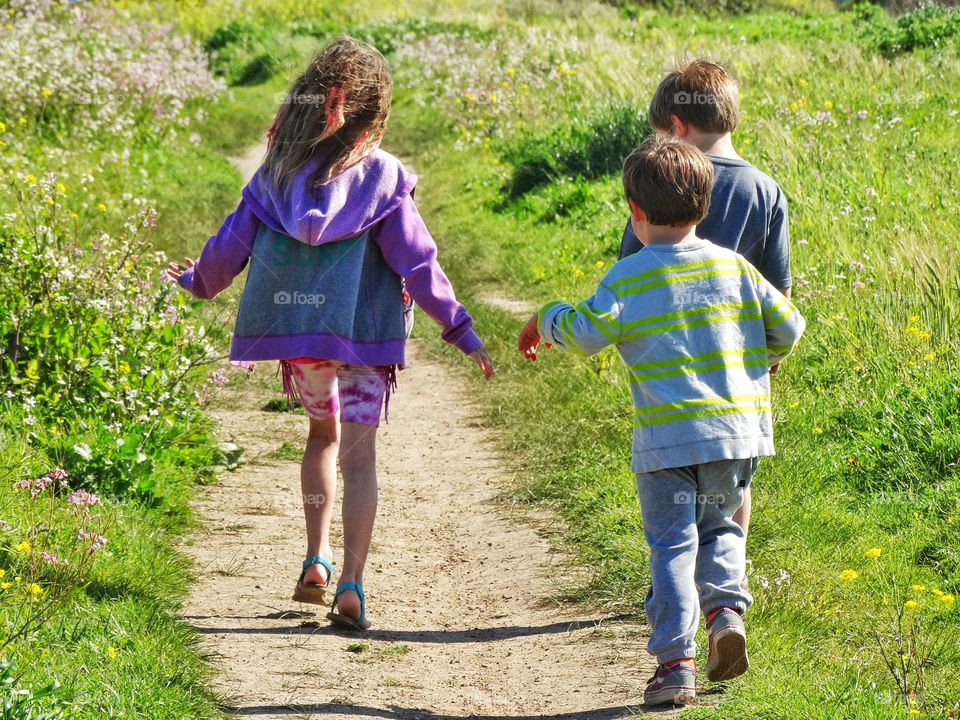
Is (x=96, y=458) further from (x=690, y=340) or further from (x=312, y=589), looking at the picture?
(x=690, y=340)

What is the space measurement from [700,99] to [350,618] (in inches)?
86.3

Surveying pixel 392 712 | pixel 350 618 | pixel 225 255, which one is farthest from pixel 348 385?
pixel 392 712

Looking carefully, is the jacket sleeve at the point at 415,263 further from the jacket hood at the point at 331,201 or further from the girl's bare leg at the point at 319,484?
the girl's bare leg at the point at 319,484

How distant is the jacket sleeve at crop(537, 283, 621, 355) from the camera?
137 inches

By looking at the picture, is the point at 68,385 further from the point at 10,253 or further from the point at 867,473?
the point at 867,473

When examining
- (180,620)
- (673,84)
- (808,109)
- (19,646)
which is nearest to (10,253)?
(180,620)

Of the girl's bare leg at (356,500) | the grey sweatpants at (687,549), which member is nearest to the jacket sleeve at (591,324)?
the grey sweatpants at (687,549)

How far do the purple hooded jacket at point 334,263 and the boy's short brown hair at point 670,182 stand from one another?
0.86 metres

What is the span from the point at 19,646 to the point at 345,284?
5.07 ft

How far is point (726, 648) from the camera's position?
3383 mm

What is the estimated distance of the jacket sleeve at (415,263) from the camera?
412 cm

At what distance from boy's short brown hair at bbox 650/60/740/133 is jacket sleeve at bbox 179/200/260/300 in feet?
4.78

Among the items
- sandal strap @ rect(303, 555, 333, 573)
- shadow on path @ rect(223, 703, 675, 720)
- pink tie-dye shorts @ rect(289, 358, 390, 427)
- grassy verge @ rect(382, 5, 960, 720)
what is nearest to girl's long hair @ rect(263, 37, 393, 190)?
pink tie-dye shorts @ rect(289, 358, 390, 427)

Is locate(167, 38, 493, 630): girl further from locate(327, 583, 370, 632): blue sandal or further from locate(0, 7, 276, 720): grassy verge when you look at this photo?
locate(0, 7, 276, 720): grassy verge
